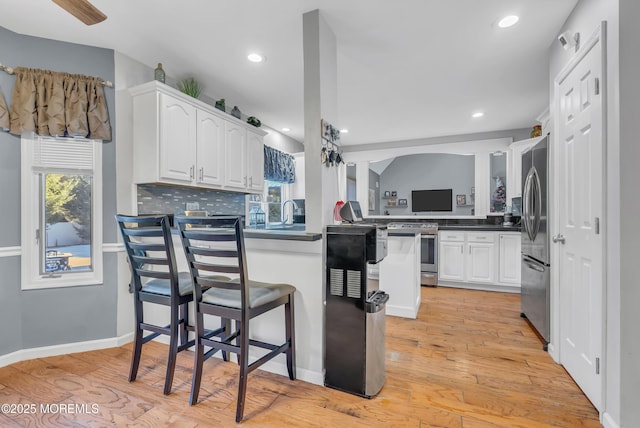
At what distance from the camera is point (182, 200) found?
323cm

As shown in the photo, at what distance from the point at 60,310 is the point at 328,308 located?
2182 millimetres

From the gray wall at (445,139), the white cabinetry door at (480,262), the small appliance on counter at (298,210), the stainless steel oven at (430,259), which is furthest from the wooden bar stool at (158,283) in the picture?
the gray wall at (445,139)

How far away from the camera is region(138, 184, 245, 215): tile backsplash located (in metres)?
2.83

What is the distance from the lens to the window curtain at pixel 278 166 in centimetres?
456

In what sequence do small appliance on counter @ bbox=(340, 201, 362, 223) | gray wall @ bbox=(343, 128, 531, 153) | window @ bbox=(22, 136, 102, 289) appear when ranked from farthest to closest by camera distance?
gray wall @ bbox=(343, 128, 531, 153), window @ bbox=(22, 136, 102, 289), small appliance on counter @ bbox=(340, 201, 362, 223)

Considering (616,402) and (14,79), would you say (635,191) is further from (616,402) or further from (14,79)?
(14,79)

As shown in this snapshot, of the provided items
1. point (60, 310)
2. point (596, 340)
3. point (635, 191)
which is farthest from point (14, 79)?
point (596, 340)

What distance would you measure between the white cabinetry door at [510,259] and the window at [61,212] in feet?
15.6

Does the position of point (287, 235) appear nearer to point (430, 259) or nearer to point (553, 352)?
point (553, 352)

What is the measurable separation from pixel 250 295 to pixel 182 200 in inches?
76.8

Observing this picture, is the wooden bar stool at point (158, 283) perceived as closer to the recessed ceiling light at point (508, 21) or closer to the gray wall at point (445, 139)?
the recessed ceiling light at point (508, 21)

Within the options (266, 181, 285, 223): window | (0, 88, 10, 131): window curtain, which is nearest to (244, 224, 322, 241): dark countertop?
(0, 88, 10, 131): window curtain

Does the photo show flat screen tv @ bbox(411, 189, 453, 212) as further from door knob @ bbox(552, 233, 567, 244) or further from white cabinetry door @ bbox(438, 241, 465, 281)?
door knob @ bbox(552, 233, 567, 244)

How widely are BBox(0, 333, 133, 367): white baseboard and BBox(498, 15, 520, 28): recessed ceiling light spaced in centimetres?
387
